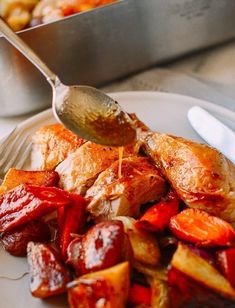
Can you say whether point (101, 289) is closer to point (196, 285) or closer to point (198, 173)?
point (196, 285)

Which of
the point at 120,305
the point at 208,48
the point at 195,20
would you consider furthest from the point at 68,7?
the point at 120,305

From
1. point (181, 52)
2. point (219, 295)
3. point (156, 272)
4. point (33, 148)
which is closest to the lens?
point (219, 295)

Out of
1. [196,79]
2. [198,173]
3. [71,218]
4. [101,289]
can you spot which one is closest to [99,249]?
[101,289]

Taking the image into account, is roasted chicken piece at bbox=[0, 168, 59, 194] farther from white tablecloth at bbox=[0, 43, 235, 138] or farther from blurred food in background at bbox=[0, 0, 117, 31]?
blurred food in background at bbox=[0, 0, 117, 31]

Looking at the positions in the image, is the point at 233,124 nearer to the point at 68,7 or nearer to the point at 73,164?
the point at 73,164

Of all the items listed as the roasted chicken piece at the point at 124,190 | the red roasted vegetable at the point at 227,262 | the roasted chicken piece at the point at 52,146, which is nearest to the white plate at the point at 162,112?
the roasted chicken piece at the point at 52,146

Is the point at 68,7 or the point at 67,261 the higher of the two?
the point at 68,7

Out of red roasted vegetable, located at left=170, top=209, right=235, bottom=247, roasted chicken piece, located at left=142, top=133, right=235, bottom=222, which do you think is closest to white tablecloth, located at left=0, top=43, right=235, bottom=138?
roasted chicken piece, located at left=142, top=133, right=235, bottom=222
